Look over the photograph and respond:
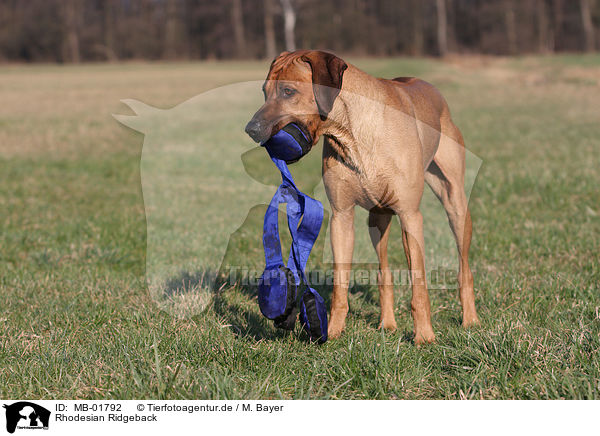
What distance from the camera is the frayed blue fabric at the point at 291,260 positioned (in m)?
3.32

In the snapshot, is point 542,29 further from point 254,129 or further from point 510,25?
point 254,129

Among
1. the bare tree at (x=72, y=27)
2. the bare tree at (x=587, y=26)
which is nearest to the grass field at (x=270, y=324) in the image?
the bare tree at (x=587, y=26)

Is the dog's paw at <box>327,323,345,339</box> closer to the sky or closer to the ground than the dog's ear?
closer to the ground

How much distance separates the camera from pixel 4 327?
3982mm

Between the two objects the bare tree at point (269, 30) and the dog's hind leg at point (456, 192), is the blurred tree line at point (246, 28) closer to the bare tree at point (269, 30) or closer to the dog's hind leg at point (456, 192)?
the bare tree at point (269, 30)

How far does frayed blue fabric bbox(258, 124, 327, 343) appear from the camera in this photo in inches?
131

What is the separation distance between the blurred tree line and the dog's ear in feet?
195

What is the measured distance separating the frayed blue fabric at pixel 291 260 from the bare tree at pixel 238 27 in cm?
6246

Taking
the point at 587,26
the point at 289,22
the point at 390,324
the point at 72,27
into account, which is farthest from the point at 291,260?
the point at 72,27

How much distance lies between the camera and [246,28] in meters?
65.6

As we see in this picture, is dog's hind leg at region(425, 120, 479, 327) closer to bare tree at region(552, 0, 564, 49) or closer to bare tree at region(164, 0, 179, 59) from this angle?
bare tree at region(164, 0, 179, 59)

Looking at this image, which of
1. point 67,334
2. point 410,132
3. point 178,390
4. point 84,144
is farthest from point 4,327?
point 84,144
